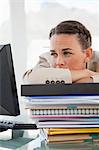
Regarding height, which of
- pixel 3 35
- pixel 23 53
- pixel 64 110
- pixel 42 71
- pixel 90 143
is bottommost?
pixel 90 143

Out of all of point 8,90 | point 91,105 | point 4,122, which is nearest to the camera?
point 91,105

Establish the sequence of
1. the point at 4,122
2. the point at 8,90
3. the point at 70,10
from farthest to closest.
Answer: the point at 70,10, the point at 4,122, the point at 8,90

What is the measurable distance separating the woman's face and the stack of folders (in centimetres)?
24

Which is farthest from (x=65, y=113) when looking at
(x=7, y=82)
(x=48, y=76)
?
(x=7, y=82)

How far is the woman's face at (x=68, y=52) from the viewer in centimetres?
102

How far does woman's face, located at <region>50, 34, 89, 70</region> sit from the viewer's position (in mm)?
1021

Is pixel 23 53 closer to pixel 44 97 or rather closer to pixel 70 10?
pixel 70 10

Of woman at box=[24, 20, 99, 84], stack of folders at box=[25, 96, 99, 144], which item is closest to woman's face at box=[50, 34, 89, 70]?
woman at box=[24, 20, 99, 84]

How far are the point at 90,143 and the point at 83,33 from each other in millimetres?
422

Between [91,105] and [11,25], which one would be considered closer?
[91,105]

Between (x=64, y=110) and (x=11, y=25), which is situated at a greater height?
(x=11, y=25)

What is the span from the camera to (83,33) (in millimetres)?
1043

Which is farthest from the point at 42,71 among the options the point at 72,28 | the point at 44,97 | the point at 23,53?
the point at 23,53

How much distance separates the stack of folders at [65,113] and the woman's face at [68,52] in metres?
0.24
